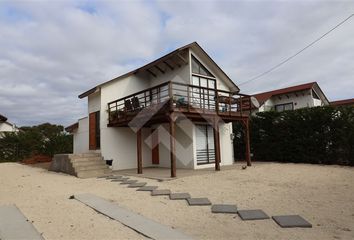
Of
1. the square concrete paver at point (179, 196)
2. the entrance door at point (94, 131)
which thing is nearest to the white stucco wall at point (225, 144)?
the entrance door at point (94, 131)

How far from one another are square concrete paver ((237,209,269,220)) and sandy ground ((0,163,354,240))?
0.19 meters

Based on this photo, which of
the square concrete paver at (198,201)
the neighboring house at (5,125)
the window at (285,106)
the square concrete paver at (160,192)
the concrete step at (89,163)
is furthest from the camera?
the window at (285,106)

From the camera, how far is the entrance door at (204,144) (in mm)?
15281

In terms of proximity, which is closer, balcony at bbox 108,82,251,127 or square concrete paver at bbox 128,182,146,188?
square concrete paver at bbox 128,182,146,188

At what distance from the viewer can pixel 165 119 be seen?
1394cm

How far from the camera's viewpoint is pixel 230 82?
18062 millimetres

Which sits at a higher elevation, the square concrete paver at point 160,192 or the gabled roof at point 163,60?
the gabled roof at point 163,60

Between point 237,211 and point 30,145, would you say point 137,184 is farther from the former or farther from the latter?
point 30,145

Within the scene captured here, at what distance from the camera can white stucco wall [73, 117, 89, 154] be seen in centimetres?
1766

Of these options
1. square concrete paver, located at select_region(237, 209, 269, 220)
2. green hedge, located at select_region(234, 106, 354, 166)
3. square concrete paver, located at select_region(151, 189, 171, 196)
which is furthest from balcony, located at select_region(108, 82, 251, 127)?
square concrete paver, located at select_region(237, 209, 269, 220)

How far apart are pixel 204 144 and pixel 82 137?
7.73m

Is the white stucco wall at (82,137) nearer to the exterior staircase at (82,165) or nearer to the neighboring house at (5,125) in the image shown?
the exterior staircase at (82,165)

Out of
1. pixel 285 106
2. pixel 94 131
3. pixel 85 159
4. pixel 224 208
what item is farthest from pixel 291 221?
pixel 285 106

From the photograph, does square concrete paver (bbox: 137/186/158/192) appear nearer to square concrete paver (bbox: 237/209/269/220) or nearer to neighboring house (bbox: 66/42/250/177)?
square concrete paver (bbox: 237/209/269/220)
